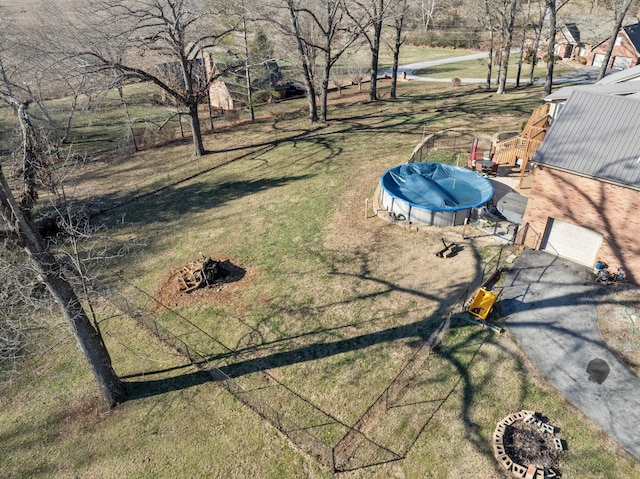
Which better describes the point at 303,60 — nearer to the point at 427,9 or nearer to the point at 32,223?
the point at 32,223

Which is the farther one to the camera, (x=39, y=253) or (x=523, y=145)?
(x=523, y=145)

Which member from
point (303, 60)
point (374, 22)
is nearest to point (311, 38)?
point (374, 22)

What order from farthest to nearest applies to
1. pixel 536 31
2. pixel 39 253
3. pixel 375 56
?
pixel 536 31
pixel 375 56
pixel 39 253

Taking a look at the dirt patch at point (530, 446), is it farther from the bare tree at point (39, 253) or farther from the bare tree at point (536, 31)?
the bare tree at point (536, 31)

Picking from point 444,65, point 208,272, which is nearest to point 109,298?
point 208,272

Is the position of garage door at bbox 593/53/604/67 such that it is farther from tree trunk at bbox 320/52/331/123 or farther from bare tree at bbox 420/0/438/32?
tree trunk at bbox 320/52/331/123

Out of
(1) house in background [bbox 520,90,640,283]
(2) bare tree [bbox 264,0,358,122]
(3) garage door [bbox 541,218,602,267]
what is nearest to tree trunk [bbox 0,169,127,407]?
(1) house in background [bbox 520,90,640,283]

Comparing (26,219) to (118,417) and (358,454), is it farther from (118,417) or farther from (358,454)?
(358,454)
